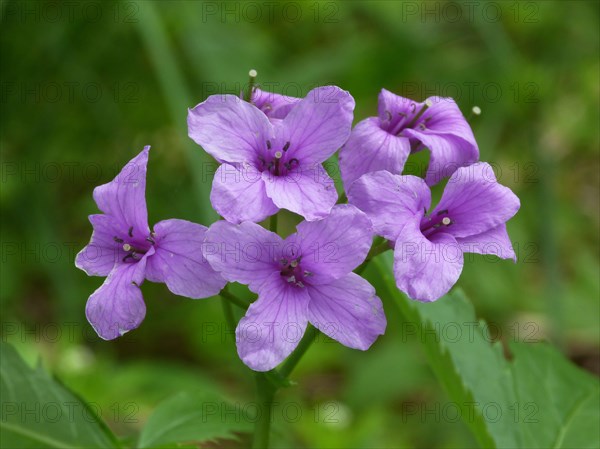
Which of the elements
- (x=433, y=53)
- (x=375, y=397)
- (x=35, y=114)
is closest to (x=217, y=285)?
(x=375, y=397)

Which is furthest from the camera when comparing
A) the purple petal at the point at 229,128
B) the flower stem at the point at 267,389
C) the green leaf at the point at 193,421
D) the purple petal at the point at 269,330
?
the green leaf at the point at 193,421

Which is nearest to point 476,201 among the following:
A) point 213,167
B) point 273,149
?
point 273,149

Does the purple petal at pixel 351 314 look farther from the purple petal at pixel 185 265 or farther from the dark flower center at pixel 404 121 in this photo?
the dark flower center at pixel 404 121

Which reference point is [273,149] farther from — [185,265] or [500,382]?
[500,382]

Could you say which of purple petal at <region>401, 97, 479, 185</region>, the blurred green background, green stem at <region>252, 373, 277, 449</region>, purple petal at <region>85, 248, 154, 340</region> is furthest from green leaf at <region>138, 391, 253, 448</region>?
the blurred green background

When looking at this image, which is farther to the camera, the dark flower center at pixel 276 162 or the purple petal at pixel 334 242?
the dark flower center at pixel 276 162

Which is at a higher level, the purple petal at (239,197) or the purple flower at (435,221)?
the purple petal at (239,197)

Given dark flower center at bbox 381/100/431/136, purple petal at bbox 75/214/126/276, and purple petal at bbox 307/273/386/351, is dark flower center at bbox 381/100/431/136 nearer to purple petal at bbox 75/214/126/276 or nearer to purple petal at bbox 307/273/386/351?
purple petal at bbox 307/273/386/351

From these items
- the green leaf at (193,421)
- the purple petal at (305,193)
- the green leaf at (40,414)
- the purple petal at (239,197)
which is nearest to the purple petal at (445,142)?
the purple petal at (305,193)
